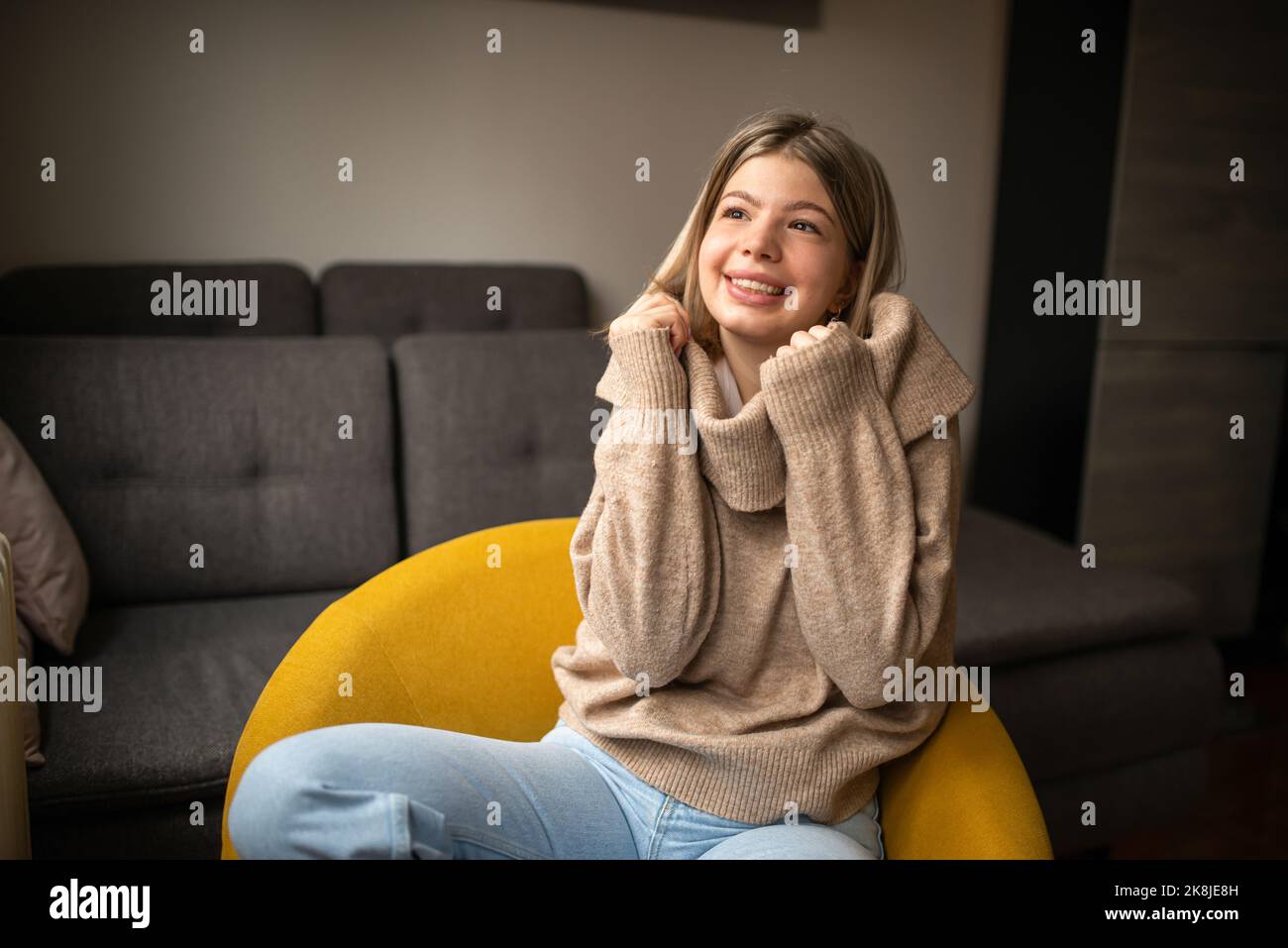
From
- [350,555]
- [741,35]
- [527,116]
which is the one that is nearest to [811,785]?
[350,555]

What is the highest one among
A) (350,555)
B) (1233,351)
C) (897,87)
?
(897,87)

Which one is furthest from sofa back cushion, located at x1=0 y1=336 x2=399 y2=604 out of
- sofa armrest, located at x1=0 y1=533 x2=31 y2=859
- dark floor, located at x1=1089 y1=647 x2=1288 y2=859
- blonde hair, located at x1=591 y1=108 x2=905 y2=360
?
dark floor, located at x1=1089 y1=647 x2=1288 y2=859

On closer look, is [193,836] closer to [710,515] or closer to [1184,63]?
[710,515]

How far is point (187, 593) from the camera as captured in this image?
5.60 feet

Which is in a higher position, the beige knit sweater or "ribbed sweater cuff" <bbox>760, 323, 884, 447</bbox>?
"ribbed sweater cuff" <bbox>760, 323, 884, 447</bbox>

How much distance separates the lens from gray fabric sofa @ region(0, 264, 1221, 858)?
1.65 meters

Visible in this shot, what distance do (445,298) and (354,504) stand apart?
0.51 metres

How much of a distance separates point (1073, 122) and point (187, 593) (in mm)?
2238

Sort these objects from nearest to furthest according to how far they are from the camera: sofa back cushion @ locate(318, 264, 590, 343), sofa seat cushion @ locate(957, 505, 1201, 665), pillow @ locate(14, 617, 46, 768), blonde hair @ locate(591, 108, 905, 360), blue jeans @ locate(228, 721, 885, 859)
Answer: blue jeans @ locate(228, 721, 885, 859) → blonde hair @ locate(591, 108, 905, 360) → pillow @ locate(14, 617, 46, 768) → sofa seat cushion @ locate(957, 505, 1201, 665) → sofa back cushion @ locate(318, 264, 590, 343)

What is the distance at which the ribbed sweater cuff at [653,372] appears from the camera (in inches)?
41.7

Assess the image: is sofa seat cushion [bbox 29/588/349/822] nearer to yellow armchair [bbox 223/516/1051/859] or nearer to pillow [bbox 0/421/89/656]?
pillow [bbox 0/421/89/656]

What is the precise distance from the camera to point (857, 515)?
1021 millimetres

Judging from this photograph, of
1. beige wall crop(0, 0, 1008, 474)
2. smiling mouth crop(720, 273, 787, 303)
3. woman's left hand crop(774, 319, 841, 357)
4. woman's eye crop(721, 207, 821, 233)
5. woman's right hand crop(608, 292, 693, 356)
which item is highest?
beige wall crop(0, 0, 1008, 474)

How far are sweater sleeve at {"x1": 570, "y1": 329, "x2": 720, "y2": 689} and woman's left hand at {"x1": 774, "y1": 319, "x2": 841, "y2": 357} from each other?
0.11m
